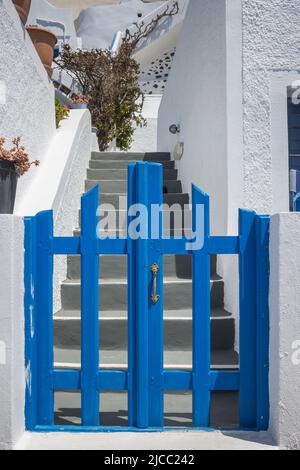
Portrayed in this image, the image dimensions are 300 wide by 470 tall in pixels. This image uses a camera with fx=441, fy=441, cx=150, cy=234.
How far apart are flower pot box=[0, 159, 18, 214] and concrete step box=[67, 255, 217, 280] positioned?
3.52ft

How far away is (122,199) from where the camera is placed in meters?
5.37

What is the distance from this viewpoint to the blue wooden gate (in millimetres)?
2381

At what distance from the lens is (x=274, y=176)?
3803 millimetres

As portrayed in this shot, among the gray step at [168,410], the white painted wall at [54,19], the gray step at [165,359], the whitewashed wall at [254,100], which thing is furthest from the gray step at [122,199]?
the white painted wall at [54,19]

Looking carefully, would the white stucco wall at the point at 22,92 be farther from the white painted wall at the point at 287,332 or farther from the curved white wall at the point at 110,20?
the curved white wall at the point at 110,20

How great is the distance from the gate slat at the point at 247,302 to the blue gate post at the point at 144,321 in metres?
0.44

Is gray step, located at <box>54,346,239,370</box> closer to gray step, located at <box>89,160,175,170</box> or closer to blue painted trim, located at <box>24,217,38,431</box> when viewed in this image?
blue painted trim, located at <box>24,217,38,431</box>

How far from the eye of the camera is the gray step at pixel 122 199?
5352 mm

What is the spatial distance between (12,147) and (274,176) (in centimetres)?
227

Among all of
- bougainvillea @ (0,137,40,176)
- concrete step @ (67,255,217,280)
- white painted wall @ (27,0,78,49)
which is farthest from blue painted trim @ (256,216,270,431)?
white painted wall @ (27,0,78,49)

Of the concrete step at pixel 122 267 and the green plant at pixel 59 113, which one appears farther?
the green plant at pixel 59 113

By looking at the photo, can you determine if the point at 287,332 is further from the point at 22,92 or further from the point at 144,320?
the point at 22,92

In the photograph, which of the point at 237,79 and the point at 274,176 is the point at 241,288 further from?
the point at 237,79

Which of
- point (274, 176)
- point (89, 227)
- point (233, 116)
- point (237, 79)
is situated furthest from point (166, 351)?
point (237, 79)
